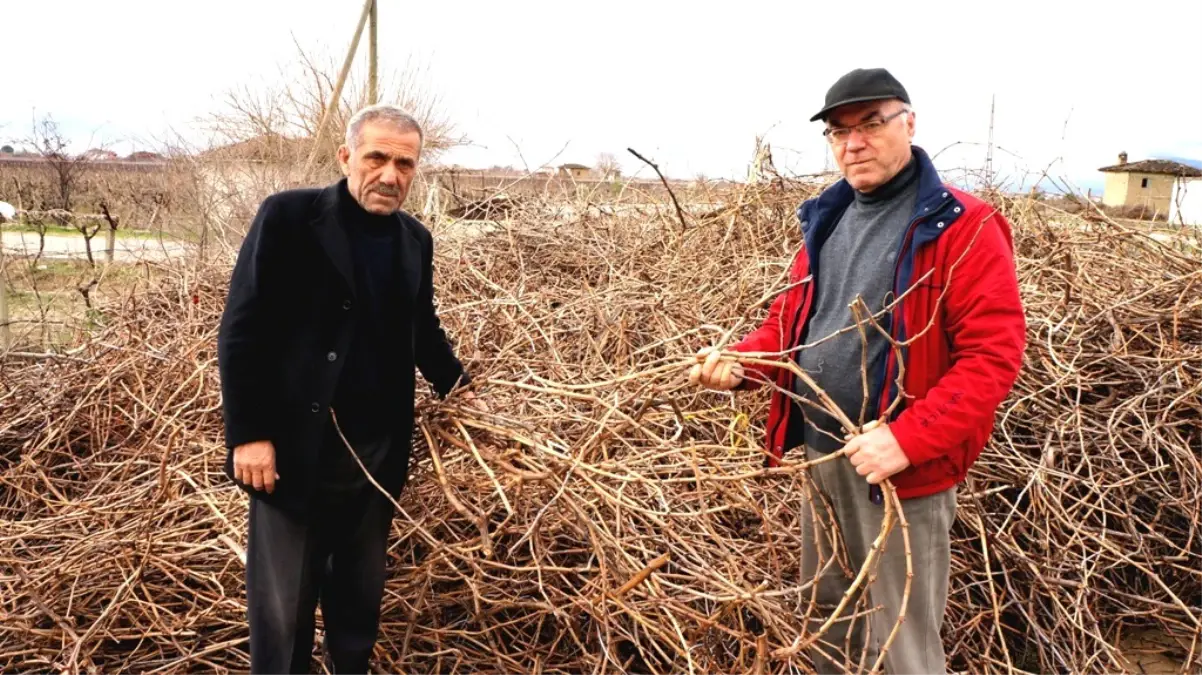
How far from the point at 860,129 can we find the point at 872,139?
1.5 inches

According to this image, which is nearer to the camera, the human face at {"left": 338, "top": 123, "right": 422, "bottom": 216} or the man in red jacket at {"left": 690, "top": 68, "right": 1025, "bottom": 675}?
the man in red jacket at {"left": 690, "top": 68, "right": 1025, "bottom": 675}

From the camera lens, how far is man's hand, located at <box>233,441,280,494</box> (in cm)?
187

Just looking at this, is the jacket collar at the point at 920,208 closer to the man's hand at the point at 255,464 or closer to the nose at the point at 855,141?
the nose at the point at 855,141

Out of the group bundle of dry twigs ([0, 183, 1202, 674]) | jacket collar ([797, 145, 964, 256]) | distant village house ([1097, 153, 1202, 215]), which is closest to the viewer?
jacket collar ([797, 145, 964, 256])

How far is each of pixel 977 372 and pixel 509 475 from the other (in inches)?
47.8

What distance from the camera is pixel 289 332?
6.34ft

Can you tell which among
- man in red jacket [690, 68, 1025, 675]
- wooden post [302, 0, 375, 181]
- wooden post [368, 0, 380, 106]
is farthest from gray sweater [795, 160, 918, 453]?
wooden post [368, 0, 380, 106]

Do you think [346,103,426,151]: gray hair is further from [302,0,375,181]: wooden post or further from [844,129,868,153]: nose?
[302,0,375,181]: wooden post

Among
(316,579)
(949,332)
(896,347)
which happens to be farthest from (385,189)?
(949,332)

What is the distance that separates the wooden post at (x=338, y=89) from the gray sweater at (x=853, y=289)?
6.97m

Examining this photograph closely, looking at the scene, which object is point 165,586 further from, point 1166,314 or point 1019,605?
point 1166,314

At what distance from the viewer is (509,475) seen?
211cm

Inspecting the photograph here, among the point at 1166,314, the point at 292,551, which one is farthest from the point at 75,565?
the point at 1166,314

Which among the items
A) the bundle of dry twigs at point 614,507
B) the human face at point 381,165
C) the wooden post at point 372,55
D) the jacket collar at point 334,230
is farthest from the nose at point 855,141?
the wooden post at point 372,55
